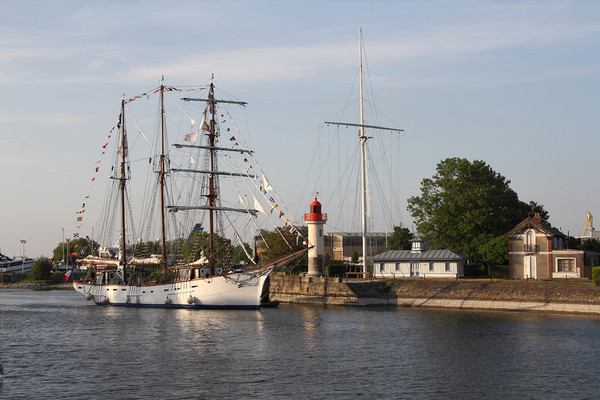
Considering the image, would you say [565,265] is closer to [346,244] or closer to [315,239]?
[315,239]

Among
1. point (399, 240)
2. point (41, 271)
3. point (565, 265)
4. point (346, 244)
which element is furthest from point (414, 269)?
point (41, 271)

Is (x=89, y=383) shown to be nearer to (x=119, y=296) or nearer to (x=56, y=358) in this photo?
(x=56, y=358)

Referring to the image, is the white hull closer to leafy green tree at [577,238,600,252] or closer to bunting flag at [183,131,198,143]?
bunting flag at [183,131,198,143]

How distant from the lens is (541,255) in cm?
8025

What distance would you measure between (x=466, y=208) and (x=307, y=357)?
5617 centimetres

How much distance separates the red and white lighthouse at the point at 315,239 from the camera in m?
87.4

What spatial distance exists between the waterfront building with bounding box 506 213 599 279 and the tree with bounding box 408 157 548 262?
227 inches

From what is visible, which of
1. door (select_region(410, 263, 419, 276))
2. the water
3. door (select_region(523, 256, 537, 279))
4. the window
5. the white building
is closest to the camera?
the water

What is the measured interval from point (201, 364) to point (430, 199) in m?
62.6

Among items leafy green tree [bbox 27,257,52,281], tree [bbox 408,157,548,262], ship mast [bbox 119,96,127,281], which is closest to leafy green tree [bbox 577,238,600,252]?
tree [bbox 408,157,548,262]

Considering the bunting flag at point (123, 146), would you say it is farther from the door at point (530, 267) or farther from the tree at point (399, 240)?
the door at point (530, 267)

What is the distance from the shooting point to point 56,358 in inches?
1660

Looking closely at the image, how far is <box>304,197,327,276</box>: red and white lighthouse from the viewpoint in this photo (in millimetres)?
87375

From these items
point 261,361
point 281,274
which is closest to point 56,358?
point 261,361
